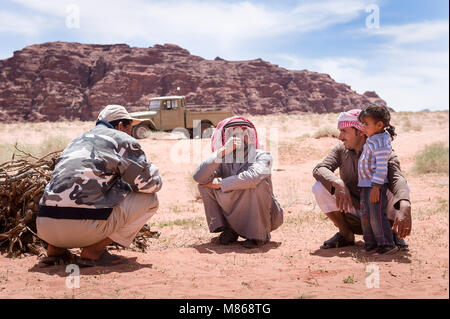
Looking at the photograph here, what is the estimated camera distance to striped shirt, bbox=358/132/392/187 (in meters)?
3.52

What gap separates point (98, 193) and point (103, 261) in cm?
70

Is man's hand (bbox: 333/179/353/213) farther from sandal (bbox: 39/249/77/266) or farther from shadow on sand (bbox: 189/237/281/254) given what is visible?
sandal (bbox: 39/249/77/266)

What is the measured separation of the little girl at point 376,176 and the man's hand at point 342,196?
0.13 meters

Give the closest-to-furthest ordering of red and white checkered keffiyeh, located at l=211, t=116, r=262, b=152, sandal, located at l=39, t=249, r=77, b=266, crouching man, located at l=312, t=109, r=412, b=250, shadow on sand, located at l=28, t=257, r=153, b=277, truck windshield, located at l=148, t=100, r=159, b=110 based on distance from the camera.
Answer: shadow on sand, located at l=28, t=257, r=153, b=277
sandal, located at l=39, t=249, r=77, b=266
crouching man, located at l=312, t=109, r=412, b=250
red and white checkered keffiyeh, located at l=211, t=116, r=262, b=152
truck windshield, located at l=148, t=100, r=159, b=110

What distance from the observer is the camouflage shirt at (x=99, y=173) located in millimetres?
3287

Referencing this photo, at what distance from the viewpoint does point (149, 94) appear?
243 ft

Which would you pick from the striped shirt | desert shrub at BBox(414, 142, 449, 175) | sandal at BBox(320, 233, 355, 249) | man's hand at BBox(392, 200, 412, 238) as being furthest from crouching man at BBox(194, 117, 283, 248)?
desert shrub at BBox(414, 142, 449, 175)

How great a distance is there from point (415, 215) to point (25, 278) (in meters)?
4.75

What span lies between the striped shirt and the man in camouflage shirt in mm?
1795

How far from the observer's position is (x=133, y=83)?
7444 cm

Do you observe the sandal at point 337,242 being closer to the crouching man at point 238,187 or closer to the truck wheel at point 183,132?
the crouching man at point 238,187

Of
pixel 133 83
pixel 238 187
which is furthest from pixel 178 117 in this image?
pixel 133 83

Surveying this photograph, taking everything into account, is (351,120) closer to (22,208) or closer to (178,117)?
(22,208)

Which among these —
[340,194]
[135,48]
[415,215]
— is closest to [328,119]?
[415,215]
